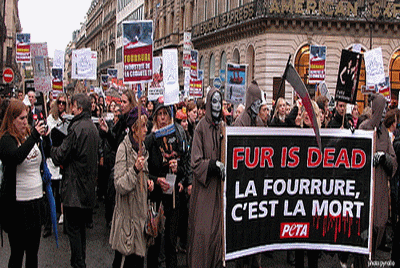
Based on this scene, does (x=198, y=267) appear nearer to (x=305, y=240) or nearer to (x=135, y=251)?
(x=135, y=251)

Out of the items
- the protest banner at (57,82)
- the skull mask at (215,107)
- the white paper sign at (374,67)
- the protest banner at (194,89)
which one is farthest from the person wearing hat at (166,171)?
the protest banner at (194,89)

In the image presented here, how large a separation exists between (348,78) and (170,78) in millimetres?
2880

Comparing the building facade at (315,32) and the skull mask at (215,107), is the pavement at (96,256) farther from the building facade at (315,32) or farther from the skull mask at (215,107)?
the building facade at (315,32)

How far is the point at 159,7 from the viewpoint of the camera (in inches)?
2159

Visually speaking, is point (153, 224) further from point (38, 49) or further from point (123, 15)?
point (123, 15)

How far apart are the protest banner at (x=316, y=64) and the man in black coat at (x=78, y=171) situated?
11.6 meters

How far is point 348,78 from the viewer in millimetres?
8586

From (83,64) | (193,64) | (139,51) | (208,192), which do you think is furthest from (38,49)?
(208,192)

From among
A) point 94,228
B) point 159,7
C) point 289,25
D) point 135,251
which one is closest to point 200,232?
point 135,251

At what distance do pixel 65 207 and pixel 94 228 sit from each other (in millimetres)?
2859

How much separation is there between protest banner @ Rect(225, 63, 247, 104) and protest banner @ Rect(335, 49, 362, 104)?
4512 mm

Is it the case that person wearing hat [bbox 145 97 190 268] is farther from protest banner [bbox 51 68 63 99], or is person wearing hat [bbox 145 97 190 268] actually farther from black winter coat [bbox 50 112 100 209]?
protest banner [bbox 51 68 63 99]

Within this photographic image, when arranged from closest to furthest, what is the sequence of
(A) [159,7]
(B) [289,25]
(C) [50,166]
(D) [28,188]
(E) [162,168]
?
1. (D) [28,188]
2. (E) [162,168]
3. (C) [50,166]
4. (B) [289,25]
5. (A) [159,7]

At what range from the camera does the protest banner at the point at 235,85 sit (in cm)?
1313
